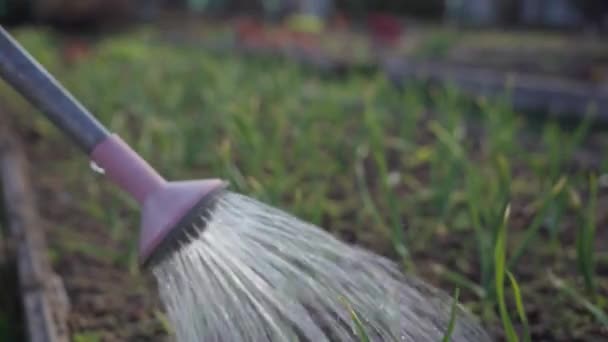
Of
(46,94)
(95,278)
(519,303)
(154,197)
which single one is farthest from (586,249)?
(95,278)

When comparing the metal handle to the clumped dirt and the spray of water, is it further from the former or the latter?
the clumped dirt

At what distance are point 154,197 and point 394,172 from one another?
1.89 metres

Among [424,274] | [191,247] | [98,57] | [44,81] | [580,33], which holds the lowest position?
[580,33]

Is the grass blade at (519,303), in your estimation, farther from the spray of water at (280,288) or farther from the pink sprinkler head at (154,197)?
the pink sprinkler head at (154,197)

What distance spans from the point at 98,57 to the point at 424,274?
15.3 feet

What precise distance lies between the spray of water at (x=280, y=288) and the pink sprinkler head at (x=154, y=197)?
0.04 metres

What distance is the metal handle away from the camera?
4.25 ft

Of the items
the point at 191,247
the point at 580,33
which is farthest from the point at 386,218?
the point at 580,33

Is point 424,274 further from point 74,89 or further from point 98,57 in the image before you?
point 98,57

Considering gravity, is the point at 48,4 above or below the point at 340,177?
below

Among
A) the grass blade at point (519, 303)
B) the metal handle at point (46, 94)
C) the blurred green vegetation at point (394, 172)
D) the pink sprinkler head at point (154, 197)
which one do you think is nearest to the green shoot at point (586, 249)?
the blurred green vegetation at point (394, 172)

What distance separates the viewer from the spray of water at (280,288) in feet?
4.29

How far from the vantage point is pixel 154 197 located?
1275mm

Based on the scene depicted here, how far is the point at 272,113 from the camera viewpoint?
3.87m
